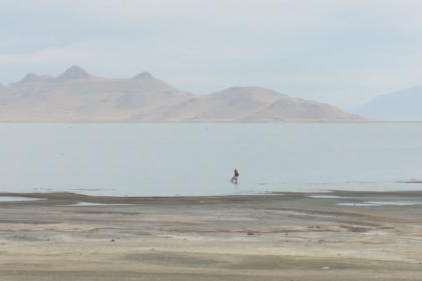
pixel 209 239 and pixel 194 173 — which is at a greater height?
pixel 194 173

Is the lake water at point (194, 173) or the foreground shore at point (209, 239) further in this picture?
the lake water at point (194, 173)

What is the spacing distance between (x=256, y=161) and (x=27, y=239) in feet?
307

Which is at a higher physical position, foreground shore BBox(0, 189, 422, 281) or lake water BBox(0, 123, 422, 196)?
lake water BBox(0, 123, 422, 196)

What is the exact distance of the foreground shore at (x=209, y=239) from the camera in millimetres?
21078

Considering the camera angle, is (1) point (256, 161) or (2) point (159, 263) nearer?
(2) point (159, 263)

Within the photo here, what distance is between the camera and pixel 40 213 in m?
43.3

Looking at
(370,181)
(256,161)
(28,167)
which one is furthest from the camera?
(256,161)

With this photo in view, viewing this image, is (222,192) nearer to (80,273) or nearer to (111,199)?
(111,199)

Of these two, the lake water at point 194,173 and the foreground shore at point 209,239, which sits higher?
the lake water at point 194,173

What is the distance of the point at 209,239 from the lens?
3125 cm

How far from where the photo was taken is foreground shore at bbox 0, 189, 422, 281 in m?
21.1

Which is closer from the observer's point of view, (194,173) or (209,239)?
(209,239)

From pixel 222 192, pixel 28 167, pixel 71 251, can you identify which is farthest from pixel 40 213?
pixel 28 167

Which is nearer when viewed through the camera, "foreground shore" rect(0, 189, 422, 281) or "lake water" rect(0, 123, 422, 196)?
"foreground shore" rect(0, 189, 422, 281)
